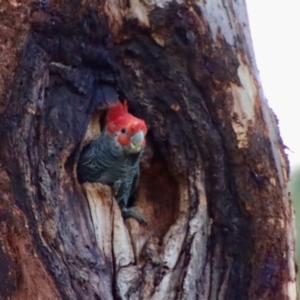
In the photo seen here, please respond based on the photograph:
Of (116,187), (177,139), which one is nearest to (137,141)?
(177,139)

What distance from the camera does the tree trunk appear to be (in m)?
2.68

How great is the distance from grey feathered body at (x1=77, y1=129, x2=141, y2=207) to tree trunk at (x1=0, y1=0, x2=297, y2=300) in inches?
6.8

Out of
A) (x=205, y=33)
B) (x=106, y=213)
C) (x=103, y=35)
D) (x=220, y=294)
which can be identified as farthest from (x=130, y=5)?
(x=220, y=294)

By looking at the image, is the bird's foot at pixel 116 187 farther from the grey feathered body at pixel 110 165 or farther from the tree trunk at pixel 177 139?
the tree trunk at pixel 177 139

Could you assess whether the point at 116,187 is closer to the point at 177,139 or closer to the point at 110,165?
the point at 110,165

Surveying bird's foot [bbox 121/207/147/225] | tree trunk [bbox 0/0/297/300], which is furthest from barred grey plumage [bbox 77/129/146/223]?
tree trunk [bbox 0/0/297/300]

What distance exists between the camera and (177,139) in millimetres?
2873

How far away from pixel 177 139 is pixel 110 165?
49 centimetres

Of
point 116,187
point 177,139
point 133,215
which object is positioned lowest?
point 133,215

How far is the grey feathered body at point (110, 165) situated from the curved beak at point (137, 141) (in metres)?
0.04

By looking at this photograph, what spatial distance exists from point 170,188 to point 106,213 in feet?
1.12

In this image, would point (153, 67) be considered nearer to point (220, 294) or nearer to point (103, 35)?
point (103, 35)

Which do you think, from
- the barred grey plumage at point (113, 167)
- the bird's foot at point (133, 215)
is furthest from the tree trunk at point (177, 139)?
the barred grey plumage at point (113, 167)

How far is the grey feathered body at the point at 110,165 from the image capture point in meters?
3.07
